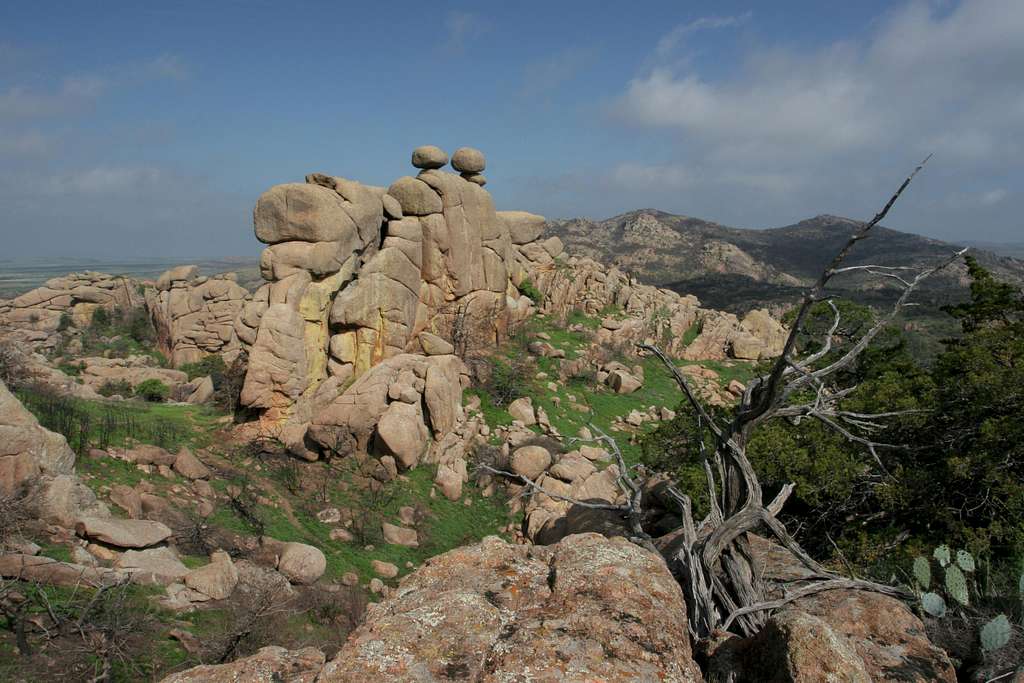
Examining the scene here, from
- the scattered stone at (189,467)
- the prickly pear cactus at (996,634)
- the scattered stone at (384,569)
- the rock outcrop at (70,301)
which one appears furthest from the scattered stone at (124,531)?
the rock outcrop at (70,301)

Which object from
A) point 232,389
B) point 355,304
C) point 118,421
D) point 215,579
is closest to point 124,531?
point 215,579

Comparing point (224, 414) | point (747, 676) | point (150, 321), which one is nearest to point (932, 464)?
point (747, 676)

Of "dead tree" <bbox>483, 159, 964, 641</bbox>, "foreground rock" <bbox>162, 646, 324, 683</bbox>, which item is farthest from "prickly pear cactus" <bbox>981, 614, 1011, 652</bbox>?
"foreground rock" <bbox>162, 646, 324, 683</bbox>

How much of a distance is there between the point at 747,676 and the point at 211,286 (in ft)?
128

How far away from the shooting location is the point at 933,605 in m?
5.40

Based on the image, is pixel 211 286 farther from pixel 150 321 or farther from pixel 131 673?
pixel 131 673

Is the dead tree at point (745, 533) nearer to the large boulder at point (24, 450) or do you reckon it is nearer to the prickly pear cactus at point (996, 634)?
the prickly pear cactus at point (996, 634)

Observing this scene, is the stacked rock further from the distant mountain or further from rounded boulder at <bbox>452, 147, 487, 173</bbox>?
the distant mountain

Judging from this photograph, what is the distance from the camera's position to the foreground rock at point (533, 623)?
11.4ft

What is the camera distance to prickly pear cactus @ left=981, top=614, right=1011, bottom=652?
445cm

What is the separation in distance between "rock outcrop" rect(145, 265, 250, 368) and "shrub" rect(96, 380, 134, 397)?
6.65 m

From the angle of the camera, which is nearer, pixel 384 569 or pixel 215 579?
pixel 215 579

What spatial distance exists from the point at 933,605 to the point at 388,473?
14.0 meters

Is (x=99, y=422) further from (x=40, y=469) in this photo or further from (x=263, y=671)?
(x=263, y=671)
